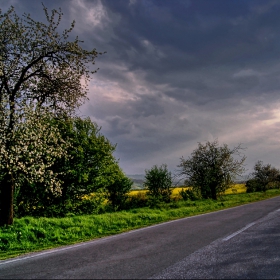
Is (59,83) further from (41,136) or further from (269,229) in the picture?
(269,229)

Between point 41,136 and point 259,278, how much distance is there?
11.1 m

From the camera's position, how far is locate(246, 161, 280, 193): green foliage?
58.3 m

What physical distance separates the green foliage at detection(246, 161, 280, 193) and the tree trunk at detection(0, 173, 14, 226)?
54948 millimetres

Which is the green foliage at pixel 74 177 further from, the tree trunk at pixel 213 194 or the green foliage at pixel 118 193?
the tree trunk at pixel 213 194

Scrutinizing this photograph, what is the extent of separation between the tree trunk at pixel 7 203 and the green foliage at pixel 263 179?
54.9m

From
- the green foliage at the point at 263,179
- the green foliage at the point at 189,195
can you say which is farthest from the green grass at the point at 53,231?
the green foliage at the point at 263,179

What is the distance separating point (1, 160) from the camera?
464 inches

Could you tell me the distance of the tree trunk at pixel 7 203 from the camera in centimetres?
1272

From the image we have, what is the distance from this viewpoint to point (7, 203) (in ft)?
42.7

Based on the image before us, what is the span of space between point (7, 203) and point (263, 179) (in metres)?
58.9

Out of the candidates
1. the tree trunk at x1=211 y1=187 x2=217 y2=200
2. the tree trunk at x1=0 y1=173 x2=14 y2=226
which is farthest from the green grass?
the tree trunk at x1=211 y1=187 x2=217 y2=200

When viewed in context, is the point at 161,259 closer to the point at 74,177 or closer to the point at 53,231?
the point at 53,231

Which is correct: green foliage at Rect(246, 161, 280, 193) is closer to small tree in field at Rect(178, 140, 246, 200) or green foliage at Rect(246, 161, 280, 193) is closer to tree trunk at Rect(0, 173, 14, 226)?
small tree in field at Rect(178, 140, 246, 200)

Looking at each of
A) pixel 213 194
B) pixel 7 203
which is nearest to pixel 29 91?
pixel 7 203
